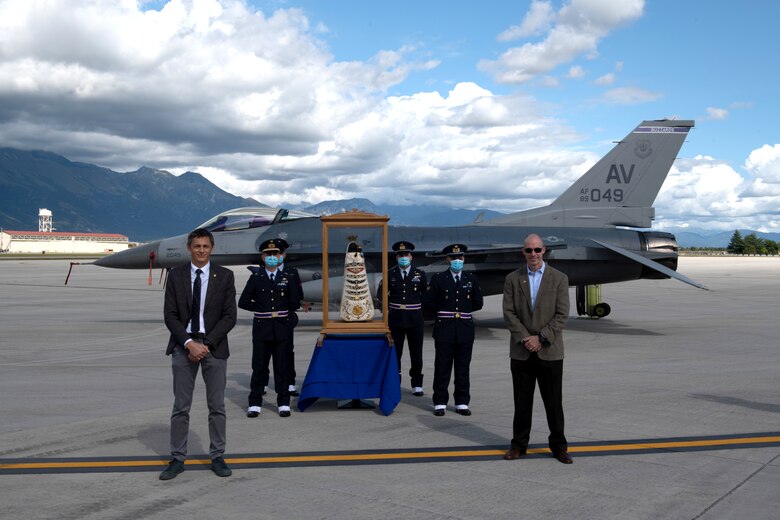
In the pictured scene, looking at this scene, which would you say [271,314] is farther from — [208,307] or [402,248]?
[208,307]

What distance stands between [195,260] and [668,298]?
23.9 m

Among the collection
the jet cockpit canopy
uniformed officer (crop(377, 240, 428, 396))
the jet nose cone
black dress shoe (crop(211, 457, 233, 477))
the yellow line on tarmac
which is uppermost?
the jet cockpit canopy

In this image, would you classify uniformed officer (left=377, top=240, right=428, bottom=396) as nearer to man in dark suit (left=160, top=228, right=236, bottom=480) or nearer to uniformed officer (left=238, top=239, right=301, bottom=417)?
uniformed officer (left=238, top=239, right=301, bottom=417)

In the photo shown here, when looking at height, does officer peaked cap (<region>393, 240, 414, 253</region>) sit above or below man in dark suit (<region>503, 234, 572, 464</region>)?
above

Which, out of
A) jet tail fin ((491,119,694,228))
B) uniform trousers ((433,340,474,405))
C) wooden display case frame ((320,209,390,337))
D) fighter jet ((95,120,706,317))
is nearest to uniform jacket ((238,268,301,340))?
wooden display case frame ((320,209,390,337))

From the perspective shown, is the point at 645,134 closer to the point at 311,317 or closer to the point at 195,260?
the point at 311,317

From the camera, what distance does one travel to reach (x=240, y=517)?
4.21 metres

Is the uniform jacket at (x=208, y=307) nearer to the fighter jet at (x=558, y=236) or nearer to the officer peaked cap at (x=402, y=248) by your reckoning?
the officer peaked cap at (x=402, y=248)

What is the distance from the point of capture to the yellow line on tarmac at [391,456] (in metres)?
5.24

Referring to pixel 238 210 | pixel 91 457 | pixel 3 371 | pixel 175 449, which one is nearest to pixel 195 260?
pixel 175 449

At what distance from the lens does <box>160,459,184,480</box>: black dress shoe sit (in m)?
4.94

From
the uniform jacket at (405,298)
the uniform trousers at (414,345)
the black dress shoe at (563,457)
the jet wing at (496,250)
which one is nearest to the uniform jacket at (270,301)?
the uniform jacket at (405,298)

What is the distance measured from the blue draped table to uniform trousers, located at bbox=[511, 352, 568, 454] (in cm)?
189

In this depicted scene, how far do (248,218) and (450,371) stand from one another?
9951 mm
